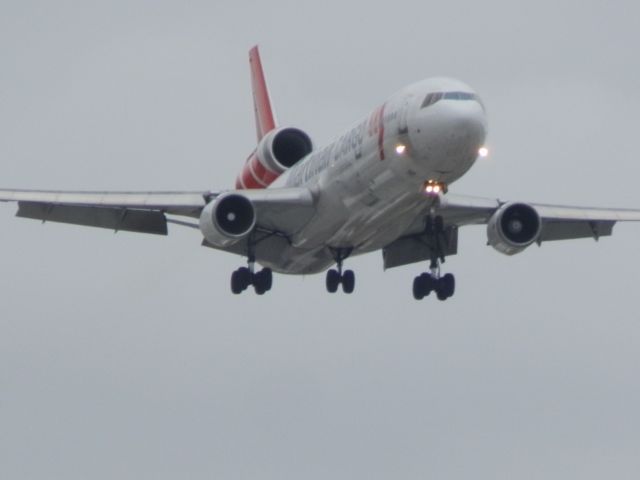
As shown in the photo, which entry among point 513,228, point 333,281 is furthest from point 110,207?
point 513,228

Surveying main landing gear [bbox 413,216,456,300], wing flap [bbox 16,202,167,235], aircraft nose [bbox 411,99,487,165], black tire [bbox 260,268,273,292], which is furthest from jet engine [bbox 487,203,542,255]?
wing flap [bbox 16,202,167,235]

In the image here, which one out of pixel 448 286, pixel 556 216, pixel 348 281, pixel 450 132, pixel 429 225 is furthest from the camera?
pixel 348 281

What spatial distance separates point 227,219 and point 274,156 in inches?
255

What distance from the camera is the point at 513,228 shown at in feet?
200

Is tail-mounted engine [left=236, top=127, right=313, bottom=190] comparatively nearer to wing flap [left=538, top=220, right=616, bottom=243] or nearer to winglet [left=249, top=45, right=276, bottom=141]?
winglet [left=249, top=45, right=276, bottom=141]

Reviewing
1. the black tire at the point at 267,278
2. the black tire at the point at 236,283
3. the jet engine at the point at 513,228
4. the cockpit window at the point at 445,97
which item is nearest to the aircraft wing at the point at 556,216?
the jet engine at the point at 513,228

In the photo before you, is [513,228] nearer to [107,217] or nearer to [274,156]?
[274,156]

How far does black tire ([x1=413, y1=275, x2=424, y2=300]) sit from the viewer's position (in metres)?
62.6

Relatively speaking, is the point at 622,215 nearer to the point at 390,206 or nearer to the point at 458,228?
the point at 458,228

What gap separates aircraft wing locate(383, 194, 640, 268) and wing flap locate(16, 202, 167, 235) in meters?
6.60

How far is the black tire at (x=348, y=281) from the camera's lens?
64.5 metres

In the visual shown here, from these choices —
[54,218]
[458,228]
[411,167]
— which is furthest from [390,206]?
[54,218]

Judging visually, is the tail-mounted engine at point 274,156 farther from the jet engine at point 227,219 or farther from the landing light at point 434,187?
the landing light at point 434,187

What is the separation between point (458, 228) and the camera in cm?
6391
